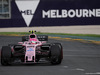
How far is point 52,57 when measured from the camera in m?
13.8

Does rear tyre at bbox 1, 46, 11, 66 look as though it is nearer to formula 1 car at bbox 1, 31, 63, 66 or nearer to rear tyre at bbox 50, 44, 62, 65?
formula 1 car at bbox 1, 31, 63, 66

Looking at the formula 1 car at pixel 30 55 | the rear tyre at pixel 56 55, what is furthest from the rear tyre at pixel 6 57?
the rear tyre at pixel 56 55

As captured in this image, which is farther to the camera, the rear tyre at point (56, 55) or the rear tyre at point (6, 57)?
the rear tyre at point (56, 55)

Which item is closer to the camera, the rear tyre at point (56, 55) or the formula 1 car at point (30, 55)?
the formula 1 car at point (30, 55)

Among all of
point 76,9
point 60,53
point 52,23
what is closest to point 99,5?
point 76,9

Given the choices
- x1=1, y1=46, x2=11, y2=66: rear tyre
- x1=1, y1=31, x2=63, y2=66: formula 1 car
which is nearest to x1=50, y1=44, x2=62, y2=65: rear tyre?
x1=1, y1=31, x2=63, y2=66: formula 1 car

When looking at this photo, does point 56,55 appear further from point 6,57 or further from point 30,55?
point 6,57

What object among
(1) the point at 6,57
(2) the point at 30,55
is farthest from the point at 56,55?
(1) the point at 6,57

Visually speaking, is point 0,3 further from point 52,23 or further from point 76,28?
point 76,28

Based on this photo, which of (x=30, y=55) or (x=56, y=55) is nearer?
(x=30, y=55)

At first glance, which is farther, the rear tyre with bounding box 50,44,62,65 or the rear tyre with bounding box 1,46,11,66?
the rear tyre with bounding box 50,44,62,65

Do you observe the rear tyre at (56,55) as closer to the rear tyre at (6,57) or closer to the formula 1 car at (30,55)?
the formula 1 car at (30,55)

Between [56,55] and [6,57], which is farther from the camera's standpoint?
[56,55]

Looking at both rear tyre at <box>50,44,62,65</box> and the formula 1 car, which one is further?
rear tyre at <box>50,44,62,65</box>
